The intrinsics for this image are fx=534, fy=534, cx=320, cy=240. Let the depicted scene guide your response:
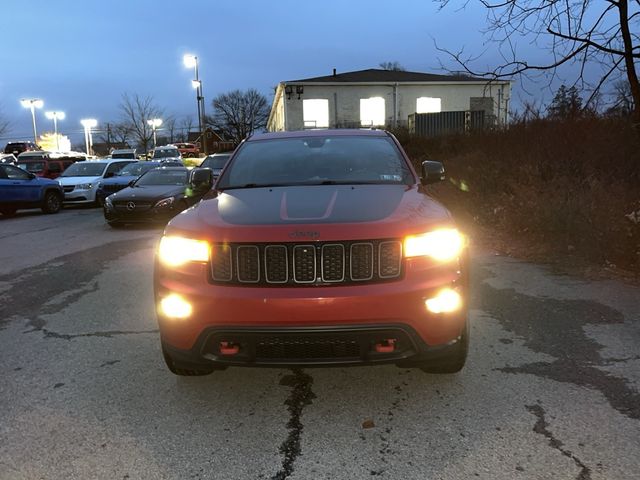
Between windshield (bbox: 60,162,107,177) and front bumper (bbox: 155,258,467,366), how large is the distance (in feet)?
56.8

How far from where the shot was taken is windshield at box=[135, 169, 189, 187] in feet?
44.6

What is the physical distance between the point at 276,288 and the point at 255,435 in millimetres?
848

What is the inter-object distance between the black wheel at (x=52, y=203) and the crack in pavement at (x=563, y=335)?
550 inches

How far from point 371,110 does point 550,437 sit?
3298 centimetres

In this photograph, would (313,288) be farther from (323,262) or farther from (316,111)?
(316,111)

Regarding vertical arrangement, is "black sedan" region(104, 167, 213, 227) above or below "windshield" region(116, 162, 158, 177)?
below

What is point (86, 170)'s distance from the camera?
1889cm

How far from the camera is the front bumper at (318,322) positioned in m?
2.94

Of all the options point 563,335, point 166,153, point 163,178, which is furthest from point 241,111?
point 563,335

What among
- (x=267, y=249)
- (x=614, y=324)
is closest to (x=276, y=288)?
(x=267, y=249)

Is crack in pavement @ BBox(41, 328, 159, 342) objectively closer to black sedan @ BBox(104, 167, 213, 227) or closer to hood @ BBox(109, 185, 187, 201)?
black sedan @ BBox(104, 167, 213, 227)

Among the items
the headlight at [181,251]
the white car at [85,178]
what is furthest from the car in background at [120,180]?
the headlight at [181,251]

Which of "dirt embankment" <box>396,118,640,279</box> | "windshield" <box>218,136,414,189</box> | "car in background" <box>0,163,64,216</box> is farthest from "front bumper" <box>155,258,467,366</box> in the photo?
"car in background" <box>0,163,64,216</box>

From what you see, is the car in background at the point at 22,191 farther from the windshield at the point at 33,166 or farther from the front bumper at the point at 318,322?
the front bumper at the point at 318,322
